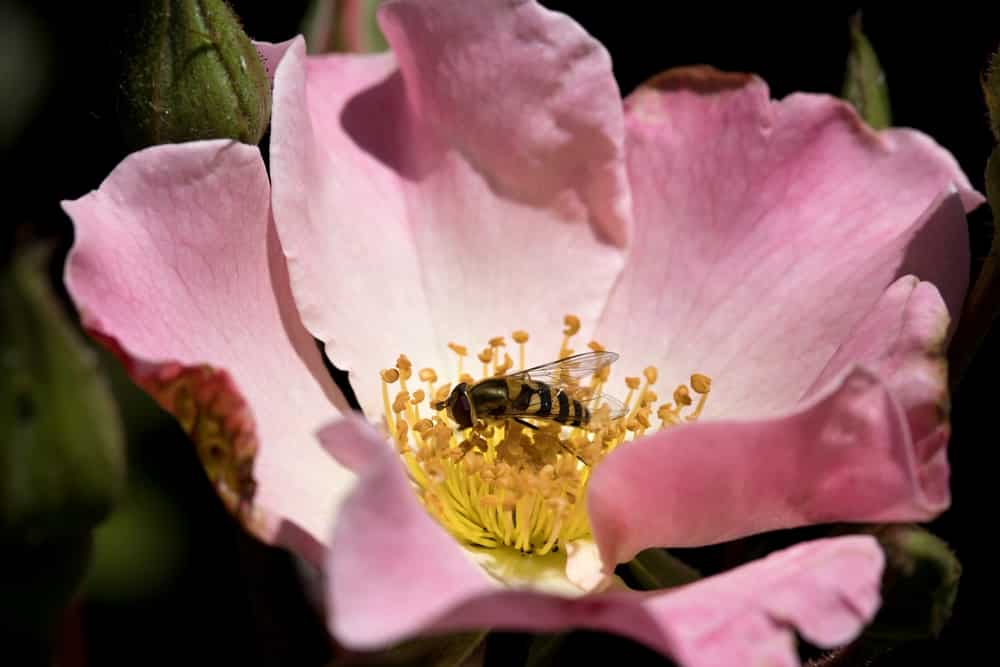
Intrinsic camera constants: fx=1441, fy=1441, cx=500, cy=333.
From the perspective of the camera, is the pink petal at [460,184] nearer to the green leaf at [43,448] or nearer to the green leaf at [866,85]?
the green leaf at [866,85]

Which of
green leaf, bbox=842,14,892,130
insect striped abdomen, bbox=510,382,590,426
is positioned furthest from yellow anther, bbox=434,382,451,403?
green leaf, bbox=842,14,892,130

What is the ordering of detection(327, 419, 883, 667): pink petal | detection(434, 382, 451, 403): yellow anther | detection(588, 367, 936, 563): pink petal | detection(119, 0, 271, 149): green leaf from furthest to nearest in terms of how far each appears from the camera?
detection(434, 382, 451, 403): yellow anther
detection(119, 0, 271, 149): green leaf
detection(588, 367, 936, 563): pink petal
detection(327, 419, 883, 667): pink petal

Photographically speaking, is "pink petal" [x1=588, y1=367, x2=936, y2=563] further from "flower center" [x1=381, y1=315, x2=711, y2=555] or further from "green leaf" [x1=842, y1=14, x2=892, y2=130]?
"green leaf" [x1=842, y1=14, x2=892, y2=130]

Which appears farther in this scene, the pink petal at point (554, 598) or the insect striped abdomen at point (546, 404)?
the insect striped abdomen at point (546, 404)

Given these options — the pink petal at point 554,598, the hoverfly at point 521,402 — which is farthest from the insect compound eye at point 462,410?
the pink petal at point 554,598

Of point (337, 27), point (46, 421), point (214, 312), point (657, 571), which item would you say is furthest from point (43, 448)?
point (337, 27)

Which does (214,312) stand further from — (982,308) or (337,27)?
(982,308)
